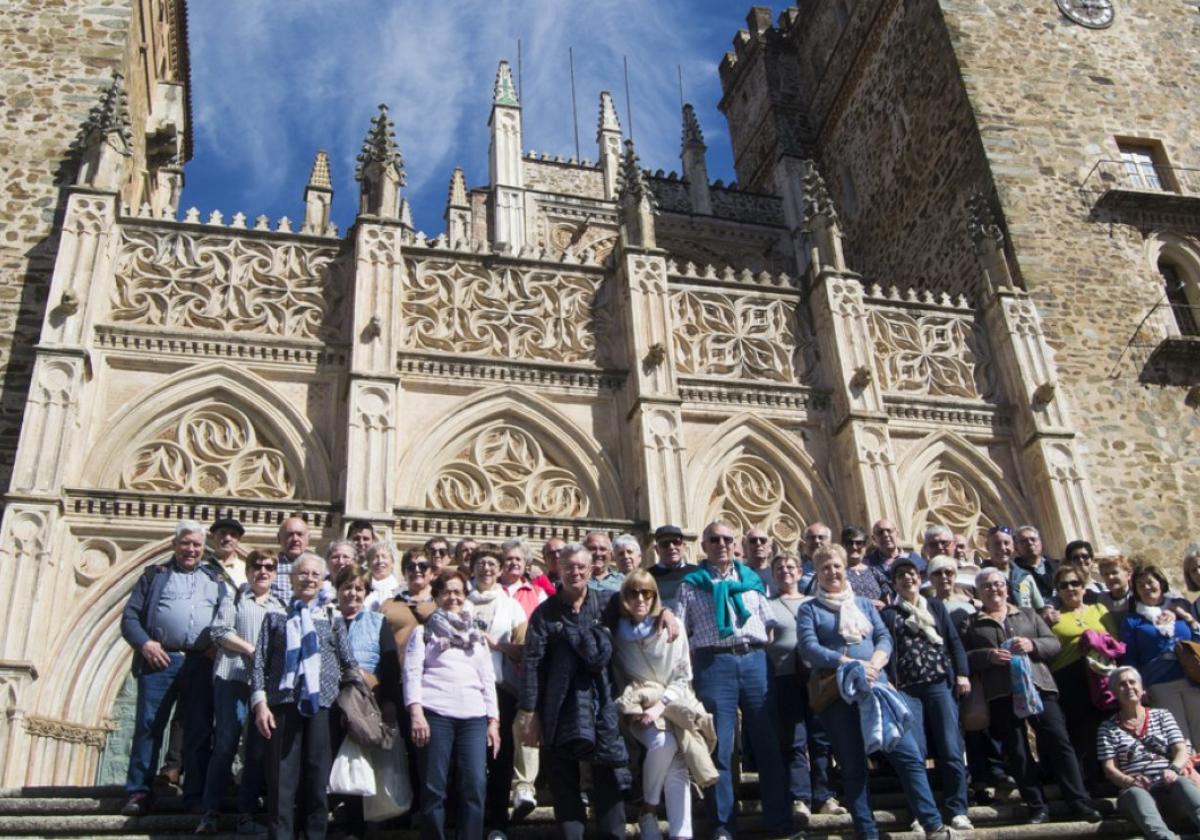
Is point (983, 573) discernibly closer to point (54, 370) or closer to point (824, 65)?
point (54, 370)

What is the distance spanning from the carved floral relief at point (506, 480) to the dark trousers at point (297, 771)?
7.13m

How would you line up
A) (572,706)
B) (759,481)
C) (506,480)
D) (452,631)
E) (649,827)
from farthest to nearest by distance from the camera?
(759,481), (506,480), (452,631), (572,706), (649,827)

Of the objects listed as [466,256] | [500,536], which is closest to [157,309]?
[466,256]

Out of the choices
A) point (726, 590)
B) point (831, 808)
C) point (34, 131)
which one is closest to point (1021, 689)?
point (831, 808)

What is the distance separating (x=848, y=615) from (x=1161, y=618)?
2538 mm

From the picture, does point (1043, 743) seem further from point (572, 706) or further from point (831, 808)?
point (572, 706)

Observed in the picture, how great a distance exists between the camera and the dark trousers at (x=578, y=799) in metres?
6.38

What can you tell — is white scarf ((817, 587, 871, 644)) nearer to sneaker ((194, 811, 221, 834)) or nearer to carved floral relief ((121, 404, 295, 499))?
sneaker ((194, 811, 221, 834))

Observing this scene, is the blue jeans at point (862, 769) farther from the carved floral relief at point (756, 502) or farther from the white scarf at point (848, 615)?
the carved floral relief at point (756, 502)

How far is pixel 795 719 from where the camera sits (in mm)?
7707

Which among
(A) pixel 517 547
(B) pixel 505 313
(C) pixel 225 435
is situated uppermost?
(B) pixel 505 313

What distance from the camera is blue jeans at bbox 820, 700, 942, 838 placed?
6.93 meters

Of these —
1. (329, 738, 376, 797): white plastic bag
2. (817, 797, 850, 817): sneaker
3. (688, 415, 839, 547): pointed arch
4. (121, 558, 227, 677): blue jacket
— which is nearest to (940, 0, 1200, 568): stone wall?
(688, 415, 839, 547): pointed arch

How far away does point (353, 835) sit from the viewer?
6.69 meters
